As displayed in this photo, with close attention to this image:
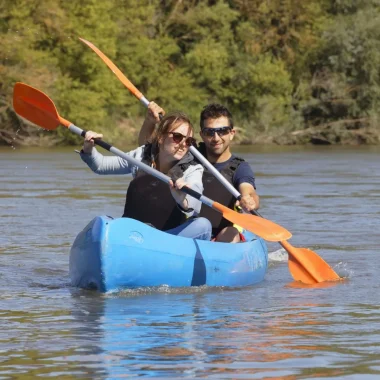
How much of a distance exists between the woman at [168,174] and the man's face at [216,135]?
434 mm

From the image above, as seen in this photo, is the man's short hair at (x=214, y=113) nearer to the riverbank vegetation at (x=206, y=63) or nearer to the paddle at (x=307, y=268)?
the paddle at (x=307, y=268)

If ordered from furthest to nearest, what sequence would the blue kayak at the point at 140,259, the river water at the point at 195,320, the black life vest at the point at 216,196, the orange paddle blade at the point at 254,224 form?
the black life vest at the point at 216,196
the orange paddle blade at the point at 254,224
the blue kayak at the point at 140,259
the river water at the point at 195,320

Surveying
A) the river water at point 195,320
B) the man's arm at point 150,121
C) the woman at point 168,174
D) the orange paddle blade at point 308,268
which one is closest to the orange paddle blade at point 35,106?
the man's arm at point 150,121

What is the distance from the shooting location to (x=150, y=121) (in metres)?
8.02

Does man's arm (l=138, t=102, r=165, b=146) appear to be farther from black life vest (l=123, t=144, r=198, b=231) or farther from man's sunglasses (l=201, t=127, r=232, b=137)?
black life vest (l=123, t=144, r=198, b=231)

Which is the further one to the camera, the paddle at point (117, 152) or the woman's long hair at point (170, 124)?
the paddle at point (117, 152)

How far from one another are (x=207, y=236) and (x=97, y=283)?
748mm

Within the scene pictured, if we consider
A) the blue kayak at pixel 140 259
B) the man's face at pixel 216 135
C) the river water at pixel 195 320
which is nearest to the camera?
the river water at pixel 195 320

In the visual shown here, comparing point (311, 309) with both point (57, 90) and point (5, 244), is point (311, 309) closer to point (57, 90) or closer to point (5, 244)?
point (5, 244)

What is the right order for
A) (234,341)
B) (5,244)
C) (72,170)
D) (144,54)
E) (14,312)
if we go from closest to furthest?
1. (234,341)
2. (14,312)
3. (5,244)
4. (72,170)
5. (144,54)

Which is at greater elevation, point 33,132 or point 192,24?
point 192,24

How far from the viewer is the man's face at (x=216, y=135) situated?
785cm

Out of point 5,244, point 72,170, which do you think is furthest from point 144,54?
point 5,244

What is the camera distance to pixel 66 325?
615 centimetres
